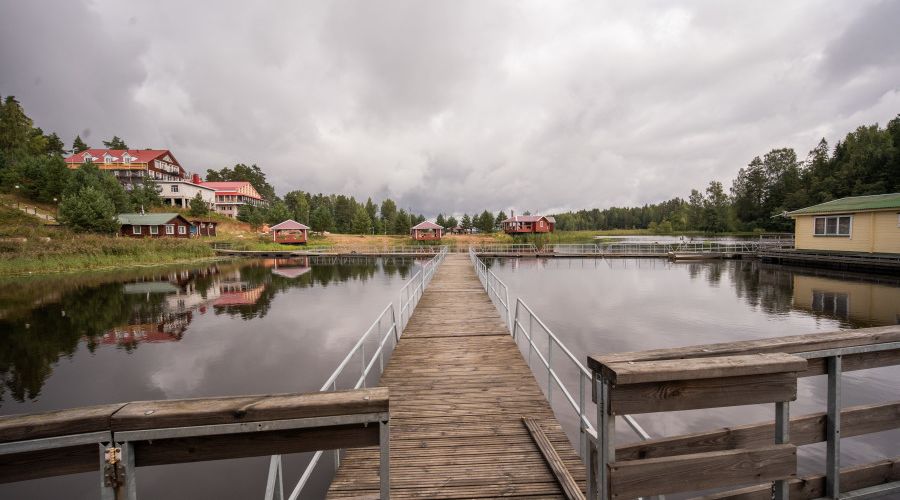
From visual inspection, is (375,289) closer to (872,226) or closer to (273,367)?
(273,367)

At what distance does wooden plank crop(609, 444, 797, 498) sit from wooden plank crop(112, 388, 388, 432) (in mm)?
1222

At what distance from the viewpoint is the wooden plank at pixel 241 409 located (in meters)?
1.39

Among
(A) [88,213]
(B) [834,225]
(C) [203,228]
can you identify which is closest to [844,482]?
(B) [834,225]

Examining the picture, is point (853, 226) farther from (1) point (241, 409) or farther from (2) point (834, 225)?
(1) point (241, 409)

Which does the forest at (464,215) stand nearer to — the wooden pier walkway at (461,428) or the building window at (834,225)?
the building window at (834,225)

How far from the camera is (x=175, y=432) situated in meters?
1.41

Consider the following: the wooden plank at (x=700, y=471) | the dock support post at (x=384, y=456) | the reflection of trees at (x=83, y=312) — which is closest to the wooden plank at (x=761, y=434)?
the wooden plank at (x=700, y=471)

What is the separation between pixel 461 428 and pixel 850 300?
20.2 meters

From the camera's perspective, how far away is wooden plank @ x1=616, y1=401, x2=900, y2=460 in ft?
6.91

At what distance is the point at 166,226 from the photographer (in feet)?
161

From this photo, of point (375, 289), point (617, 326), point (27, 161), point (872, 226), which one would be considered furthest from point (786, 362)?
point (27, 161)

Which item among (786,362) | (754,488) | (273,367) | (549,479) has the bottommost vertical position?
(273,367)

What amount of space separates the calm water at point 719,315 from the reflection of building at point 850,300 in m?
0.03

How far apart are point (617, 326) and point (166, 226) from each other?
55079mm
